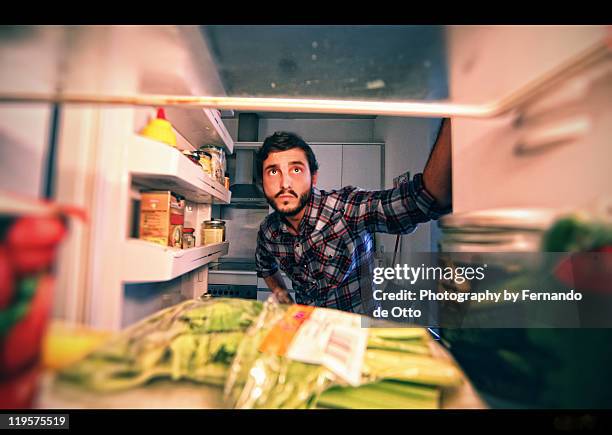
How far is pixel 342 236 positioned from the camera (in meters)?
0.72

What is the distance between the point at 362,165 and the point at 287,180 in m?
0.46

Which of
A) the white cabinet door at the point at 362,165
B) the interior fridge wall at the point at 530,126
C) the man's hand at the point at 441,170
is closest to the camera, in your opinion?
the interior fridge wall at the point at 530,126

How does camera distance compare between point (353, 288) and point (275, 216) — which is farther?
point (275, 216)

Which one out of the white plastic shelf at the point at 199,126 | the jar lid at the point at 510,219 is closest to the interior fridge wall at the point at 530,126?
the jar lid at the point at 510,219

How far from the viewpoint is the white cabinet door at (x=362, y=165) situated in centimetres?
96

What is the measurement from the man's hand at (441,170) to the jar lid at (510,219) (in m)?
0.11

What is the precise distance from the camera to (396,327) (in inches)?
18.0

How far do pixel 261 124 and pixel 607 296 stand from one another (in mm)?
1432

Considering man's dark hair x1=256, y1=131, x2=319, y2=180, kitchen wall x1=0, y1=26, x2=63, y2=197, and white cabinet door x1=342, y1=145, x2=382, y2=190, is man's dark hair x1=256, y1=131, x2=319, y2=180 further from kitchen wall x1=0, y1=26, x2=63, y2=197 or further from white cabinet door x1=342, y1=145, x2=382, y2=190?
kitchen wall x1=0, y1=26, x2=63, y2=197

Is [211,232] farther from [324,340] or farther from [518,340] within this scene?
[518,340]

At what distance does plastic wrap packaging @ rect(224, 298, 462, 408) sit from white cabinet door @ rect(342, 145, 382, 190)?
617 millimetres

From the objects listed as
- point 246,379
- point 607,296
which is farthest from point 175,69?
point 607,296

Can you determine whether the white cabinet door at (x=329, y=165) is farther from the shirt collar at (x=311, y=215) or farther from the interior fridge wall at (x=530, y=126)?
the interior fridge wall at (x=530, y=126)
